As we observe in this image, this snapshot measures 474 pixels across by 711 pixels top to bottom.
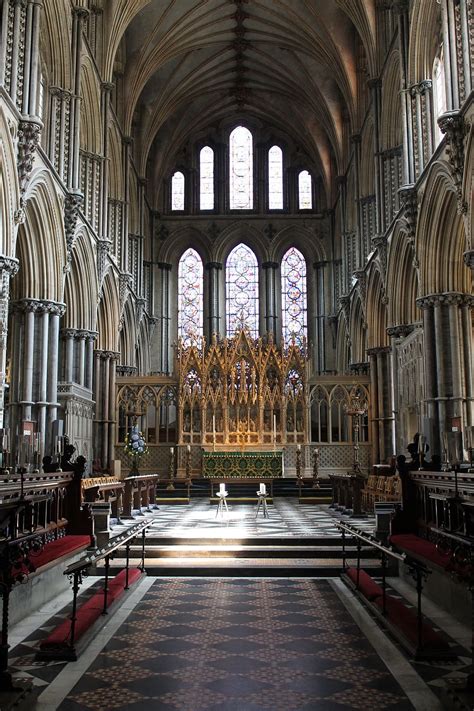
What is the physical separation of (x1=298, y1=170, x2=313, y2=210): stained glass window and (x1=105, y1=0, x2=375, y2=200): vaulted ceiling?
1.34 metres

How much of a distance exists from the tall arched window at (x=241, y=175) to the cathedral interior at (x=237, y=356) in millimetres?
112

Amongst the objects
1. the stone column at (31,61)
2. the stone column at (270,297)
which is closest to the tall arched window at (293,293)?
the stone column at (270,297)

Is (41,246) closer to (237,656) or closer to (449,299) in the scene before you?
(449,299)

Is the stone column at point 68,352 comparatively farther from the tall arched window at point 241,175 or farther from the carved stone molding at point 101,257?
the tall arched window at point 241,175

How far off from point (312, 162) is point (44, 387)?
2413cm

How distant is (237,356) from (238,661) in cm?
1876

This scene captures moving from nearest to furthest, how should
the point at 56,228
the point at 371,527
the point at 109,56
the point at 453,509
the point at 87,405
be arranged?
the point at 453,509
the point at 371,527
the point at 56,228
the point at 87,405
the point at 109,56

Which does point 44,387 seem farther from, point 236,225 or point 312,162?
point 312,162

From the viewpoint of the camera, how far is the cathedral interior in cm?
628

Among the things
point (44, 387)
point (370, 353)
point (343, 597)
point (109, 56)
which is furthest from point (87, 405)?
point (343, 597)

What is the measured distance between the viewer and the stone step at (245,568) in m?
10.0

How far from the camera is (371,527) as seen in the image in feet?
42.7

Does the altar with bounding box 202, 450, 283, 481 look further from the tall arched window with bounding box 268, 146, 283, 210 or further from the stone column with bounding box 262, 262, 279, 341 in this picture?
the tall arched window with bounding box 268, 146, 283, 210

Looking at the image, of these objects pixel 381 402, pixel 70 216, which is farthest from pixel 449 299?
pixel 70 216
